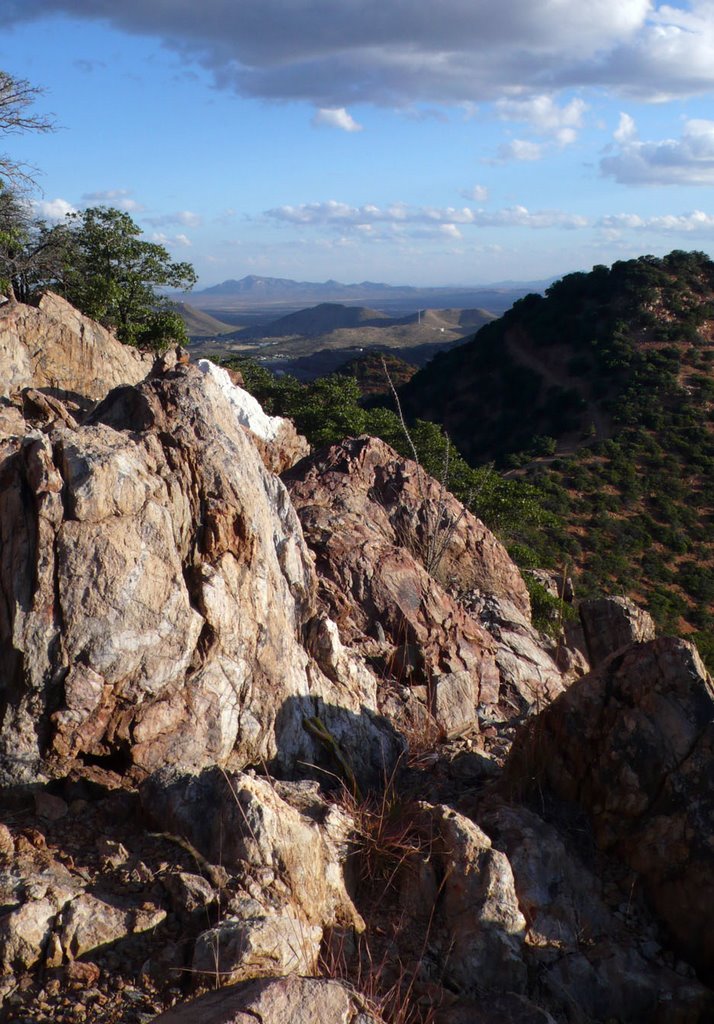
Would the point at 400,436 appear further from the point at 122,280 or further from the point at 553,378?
the point at 553,378

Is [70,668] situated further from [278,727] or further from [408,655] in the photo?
[408,655]

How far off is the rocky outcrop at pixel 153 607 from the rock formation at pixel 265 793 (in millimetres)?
17

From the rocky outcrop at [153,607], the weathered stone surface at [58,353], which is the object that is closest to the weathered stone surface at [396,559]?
the rocky outcrop at [153,607]

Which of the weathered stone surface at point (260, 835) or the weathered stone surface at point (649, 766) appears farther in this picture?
the weathered stone surface at point (649, 766)

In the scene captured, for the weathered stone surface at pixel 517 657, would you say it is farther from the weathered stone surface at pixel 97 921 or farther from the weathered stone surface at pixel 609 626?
the weathered stone surface at pixel 97 921

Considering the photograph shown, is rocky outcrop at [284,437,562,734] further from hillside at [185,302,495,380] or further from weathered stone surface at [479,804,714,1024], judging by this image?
hillside at [185,302,495,380]

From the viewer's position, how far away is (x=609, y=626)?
9.62 meters

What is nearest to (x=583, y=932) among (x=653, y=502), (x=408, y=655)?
(x=408, y=655)

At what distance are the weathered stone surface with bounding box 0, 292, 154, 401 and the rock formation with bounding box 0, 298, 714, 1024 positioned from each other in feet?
19.4

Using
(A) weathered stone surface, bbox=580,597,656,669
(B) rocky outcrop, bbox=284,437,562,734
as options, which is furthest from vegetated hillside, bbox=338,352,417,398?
(A) weathered stone surface, bbox=580,597,656,669

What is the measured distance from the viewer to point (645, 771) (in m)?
5.45

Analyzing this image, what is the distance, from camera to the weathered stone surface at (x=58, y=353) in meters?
12.3

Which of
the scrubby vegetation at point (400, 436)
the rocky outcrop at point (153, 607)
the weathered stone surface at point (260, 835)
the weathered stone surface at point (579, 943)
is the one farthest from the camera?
the scrubby vegetation at point (400, 436)

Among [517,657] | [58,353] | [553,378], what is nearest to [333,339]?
[553,378]
